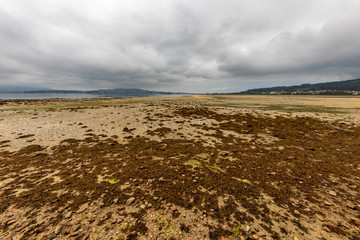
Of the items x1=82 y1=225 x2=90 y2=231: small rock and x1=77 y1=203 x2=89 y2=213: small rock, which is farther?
x1=77 y1=203 x2=89 y2=213: small rock

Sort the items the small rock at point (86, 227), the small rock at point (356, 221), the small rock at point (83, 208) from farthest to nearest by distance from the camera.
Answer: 1. the small rock at point (83, 208)
2. the small rock at point (356, 221)
3. the small rock at point (86, 227)

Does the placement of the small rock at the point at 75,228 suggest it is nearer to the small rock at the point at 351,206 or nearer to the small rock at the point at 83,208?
the small rock at the point at 83,208

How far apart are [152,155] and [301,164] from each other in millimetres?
9029

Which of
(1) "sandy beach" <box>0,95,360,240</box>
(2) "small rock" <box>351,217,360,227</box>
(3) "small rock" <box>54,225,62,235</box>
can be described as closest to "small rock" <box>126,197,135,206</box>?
(1) "sandy beach" <box>0,95,360,240</box>

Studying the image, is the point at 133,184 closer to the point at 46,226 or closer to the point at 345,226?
the point at 46,226

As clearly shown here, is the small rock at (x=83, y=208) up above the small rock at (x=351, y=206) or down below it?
above

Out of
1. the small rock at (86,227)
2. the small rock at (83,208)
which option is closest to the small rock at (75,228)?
the small rock at (86,227)

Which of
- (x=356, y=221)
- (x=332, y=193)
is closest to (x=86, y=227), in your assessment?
(x=356, y=221)

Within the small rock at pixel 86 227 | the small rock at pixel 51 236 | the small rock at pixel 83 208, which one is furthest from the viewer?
the small rock at pixel 83 208

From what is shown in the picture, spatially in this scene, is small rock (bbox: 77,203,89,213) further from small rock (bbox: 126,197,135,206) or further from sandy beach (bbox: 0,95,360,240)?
small rock (bbox: 126,197,135,206)

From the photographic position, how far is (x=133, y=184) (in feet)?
19.7

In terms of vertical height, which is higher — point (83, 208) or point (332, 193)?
point (83, 208)

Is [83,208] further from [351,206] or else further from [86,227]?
[351,206]

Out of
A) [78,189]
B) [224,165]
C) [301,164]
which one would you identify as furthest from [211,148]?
[78,189]
